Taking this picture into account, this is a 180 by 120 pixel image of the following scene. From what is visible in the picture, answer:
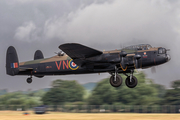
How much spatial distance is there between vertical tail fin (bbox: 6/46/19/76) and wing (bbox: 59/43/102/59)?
19.1 ft

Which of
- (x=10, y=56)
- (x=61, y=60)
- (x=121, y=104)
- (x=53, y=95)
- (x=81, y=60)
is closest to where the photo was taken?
(x=81, y=60)

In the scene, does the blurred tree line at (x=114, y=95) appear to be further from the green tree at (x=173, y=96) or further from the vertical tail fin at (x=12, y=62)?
the vertical tail fin at (x=12, y=62)

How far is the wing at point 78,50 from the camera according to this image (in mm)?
14062

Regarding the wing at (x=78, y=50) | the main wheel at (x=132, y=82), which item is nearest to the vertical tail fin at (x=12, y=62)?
the wing at (x=78, y=50)

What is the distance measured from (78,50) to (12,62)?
6.81 meters

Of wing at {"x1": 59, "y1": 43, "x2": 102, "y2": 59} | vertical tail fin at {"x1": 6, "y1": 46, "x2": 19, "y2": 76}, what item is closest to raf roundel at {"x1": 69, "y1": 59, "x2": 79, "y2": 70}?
wing at {"x1": 59, "y1": 43, "x2": 102, "y2": 59}

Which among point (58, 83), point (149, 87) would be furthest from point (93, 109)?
point (58, 83)

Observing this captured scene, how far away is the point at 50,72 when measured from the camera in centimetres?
1823

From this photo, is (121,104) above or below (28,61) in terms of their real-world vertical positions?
below

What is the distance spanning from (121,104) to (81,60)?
39291 millimetres

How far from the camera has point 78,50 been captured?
48.6 ft

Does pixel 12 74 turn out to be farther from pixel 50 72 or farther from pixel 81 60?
pixel 81 60

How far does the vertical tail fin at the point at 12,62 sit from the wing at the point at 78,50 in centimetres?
583

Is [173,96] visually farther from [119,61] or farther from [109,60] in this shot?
[109,60]
